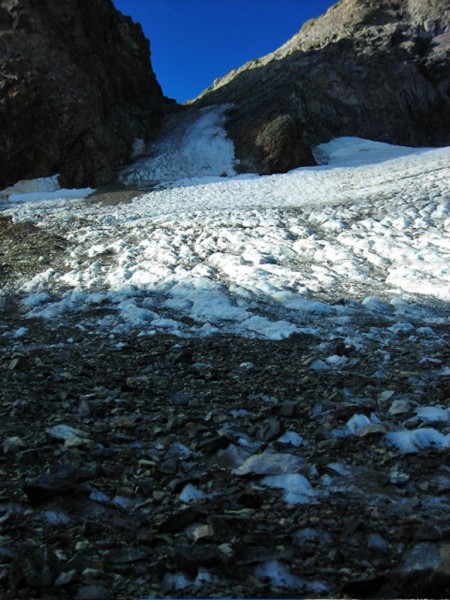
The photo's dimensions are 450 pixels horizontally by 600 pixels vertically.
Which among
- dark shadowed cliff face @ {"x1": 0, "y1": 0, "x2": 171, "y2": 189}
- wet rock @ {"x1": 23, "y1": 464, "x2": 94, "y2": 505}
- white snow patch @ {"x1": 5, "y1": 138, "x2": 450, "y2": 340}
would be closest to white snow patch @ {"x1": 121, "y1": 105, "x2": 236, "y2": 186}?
dark shadowed cliff face @ {"x1": 0, "y1": 0, "x2": 171, "y2": 189}

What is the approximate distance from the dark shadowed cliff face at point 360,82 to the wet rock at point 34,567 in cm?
2398

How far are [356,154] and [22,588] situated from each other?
25.8m

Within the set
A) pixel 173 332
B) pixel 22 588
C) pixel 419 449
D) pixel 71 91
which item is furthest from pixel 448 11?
pixel 22 588

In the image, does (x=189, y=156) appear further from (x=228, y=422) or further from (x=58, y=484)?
(x=58, y=484)

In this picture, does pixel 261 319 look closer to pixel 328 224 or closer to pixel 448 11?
pixel 328 224

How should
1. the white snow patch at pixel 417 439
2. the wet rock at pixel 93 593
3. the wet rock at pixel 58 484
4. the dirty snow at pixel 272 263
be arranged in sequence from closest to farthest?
the wet rock at pixel 93 593, the wet rock at pixel 58 484, the white snow patch at pixel 417 439, the dirty snow at pixel 272 263

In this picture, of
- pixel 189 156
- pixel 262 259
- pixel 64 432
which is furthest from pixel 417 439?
A: pixel 189 156

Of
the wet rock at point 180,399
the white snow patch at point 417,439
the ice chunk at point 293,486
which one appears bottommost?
the white snow patch at point 417,439

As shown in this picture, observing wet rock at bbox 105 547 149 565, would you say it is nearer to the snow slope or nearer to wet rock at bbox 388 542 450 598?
wet rock at bbox 388 542 450 598

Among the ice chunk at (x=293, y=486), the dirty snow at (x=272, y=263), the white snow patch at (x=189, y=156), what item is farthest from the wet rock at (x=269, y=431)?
the white snow patch at (x=189, y=156)

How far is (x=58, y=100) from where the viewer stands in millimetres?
24594

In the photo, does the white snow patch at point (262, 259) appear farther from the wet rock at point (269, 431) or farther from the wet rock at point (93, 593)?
the wet rock at point (93, 593)

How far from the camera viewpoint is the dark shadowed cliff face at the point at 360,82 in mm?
28031

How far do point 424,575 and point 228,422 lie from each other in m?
2.20
